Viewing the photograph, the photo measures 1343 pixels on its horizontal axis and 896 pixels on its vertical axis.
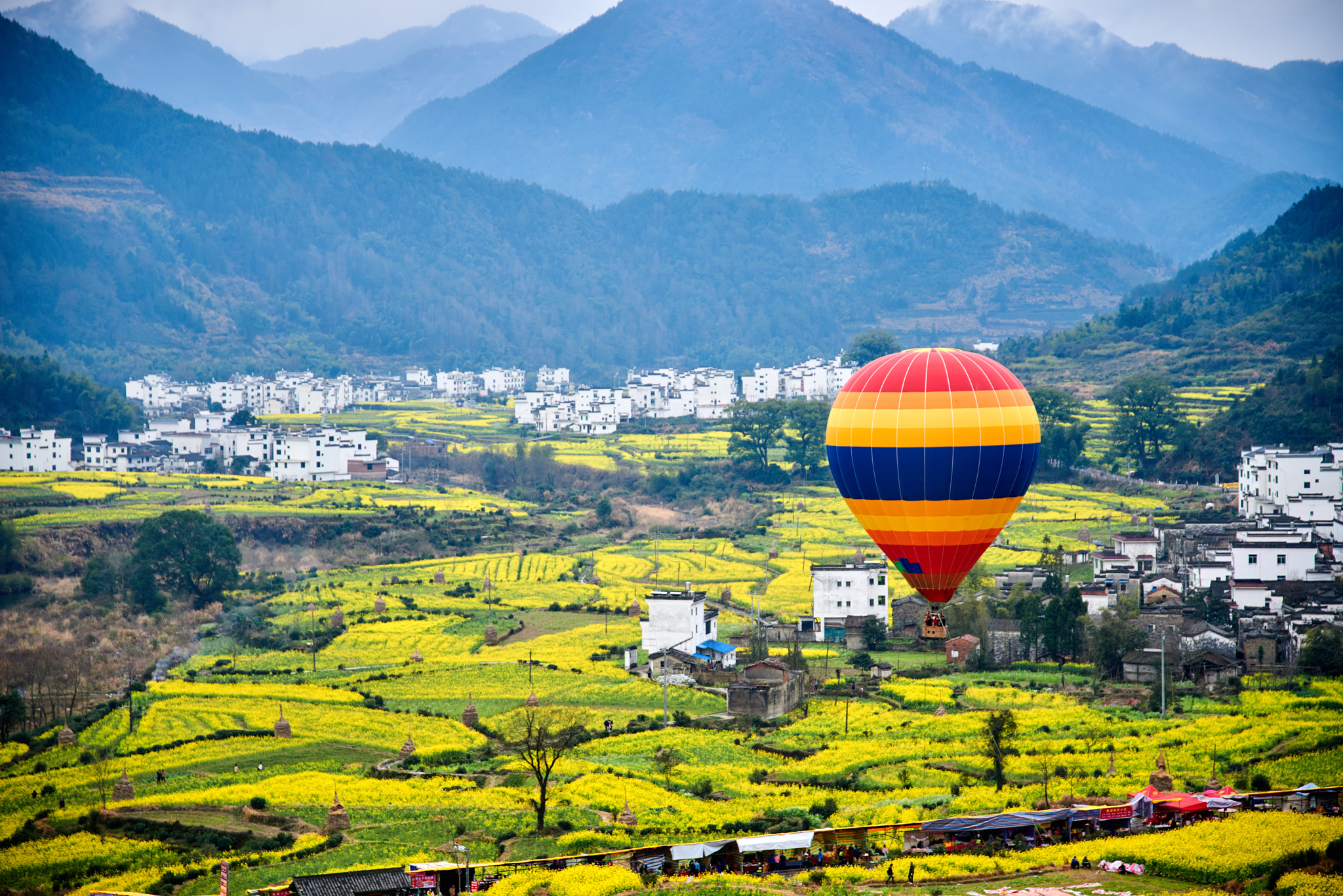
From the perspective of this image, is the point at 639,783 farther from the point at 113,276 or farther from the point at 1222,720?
the point at 113,276

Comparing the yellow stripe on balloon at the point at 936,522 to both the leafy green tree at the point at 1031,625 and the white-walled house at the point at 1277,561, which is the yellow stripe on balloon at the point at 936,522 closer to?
the leafy green tree at the point at 1031,625

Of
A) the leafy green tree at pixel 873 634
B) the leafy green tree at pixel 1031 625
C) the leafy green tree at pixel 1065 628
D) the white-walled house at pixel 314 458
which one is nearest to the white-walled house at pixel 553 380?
the white-walled house at pixel 314 458

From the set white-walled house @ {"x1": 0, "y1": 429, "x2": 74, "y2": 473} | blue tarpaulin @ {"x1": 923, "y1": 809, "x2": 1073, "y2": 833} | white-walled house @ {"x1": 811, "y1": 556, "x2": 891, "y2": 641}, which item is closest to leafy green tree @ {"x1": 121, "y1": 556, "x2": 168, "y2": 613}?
white-walled house @ {"x1": 811, "y1": 556, "x2": 891, "y2": 641}

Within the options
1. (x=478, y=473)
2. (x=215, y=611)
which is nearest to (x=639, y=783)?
(x=215, y=611)

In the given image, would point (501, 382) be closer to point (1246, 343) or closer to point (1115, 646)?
point (1246, 343)

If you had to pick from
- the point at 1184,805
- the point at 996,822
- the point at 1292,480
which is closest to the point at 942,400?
the point at 996,822
